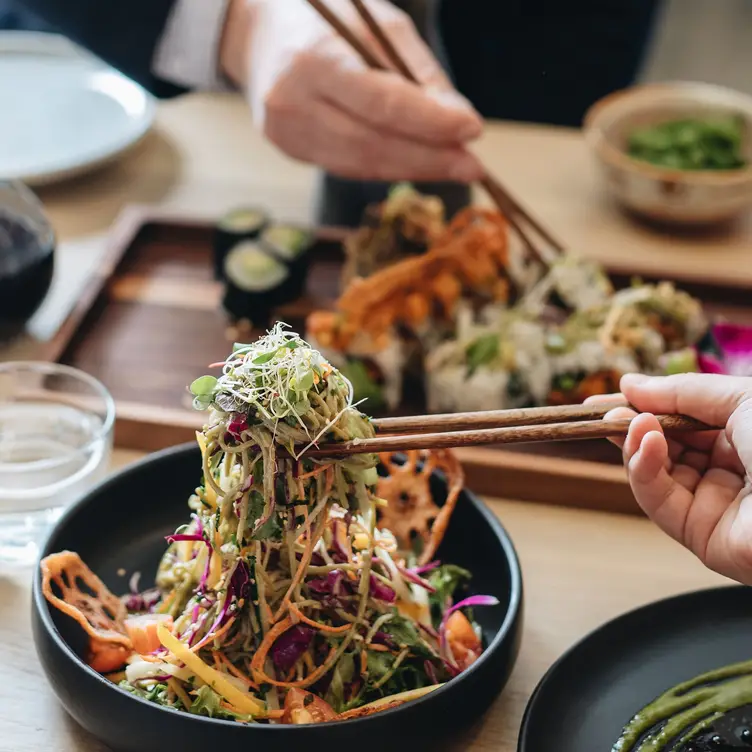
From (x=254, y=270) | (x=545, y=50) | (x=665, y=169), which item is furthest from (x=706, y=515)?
(x=545, y=50)

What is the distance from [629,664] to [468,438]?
0.39 metres

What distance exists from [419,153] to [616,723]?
1147 millimetres

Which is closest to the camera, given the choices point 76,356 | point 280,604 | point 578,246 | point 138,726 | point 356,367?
point 138,726

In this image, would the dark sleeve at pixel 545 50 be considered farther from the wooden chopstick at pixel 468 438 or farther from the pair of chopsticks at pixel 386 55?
the wooden chopstick at pixel 468 438

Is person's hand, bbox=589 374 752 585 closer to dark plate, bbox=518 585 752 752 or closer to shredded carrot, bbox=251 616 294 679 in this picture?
dark plate, bbox=518 585 752 752

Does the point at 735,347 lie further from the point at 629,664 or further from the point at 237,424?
the point at 237,424

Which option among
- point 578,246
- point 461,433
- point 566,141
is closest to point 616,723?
point 461,433

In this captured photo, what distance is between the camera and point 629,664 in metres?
1.30

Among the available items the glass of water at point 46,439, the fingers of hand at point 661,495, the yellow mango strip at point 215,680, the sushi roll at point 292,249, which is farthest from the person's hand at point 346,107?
the yellow mango strip at point 215,680

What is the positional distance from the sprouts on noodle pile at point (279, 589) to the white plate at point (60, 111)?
137cm

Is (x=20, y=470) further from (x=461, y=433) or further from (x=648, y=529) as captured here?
(x=648, y=529)

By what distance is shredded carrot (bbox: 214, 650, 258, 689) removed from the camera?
1.19 metres

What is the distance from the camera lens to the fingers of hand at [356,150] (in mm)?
1962

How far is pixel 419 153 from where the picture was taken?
199 cm
